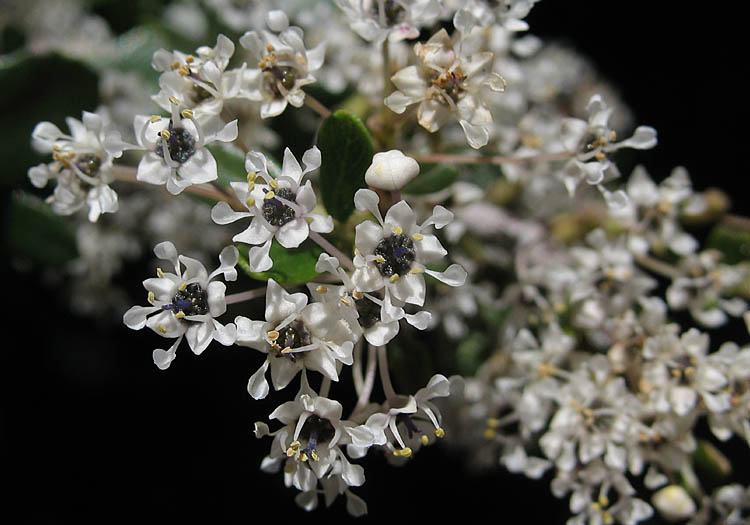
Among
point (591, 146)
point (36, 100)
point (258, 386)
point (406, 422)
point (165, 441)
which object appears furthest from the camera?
point (165, 441)

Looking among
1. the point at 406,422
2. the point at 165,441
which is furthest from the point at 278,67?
the point at 165,441

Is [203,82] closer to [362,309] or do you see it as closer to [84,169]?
[84,169]

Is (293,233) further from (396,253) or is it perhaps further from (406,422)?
(406,422)

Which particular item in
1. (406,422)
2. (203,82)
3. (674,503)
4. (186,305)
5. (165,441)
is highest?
(203,82)

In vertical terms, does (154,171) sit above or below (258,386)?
above

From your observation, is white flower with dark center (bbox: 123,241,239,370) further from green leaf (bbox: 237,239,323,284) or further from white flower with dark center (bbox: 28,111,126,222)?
white flower with dark center (bbox: 28,111,126,222)

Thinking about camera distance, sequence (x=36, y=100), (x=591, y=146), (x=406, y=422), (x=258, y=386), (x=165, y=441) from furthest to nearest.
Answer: (x=165, y=441) → (x=36, y=100) → (x=591, y=146) → (x=406, y=422) → (x=258, y=386)

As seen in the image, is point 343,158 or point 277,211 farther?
point 343,158

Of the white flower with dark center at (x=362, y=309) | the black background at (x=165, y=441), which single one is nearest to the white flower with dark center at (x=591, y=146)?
the white flower with dark center at (x=362, y=309)

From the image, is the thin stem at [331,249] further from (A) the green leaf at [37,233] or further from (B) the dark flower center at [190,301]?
(A) the green leaf at [37,233]
